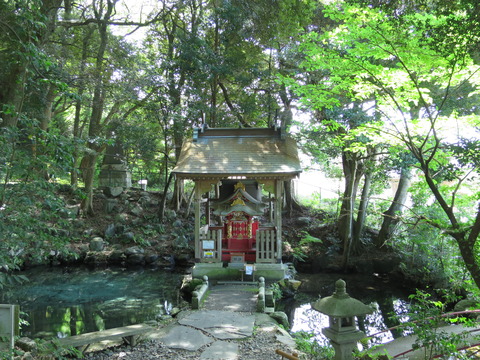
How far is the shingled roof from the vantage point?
9.65 metres

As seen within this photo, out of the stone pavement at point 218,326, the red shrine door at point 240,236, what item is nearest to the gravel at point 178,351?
the stone pavement at point 218,326

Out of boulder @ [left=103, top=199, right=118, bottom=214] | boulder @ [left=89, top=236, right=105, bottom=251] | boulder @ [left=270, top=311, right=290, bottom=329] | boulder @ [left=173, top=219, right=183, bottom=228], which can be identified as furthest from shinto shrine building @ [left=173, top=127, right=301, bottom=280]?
boulder @ [left=103, top=199, right=118, bottom=214]

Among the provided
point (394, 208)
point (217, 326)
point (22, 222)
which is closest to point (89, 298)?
point (217, 326)

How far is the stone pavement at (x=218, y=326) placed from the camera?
5469mm

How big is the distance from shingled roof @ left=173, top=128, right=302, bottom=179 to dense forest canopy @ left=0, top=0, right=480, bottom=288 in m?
1.49

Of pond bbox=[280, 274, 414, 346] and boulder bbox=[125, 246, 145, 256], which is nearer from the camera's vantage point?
pond bbox=[280, 274, 414, 346]

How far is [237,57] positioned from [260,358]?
41.2 feet

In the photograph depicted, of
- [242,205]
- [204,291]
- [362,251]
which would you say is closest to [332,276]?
[362,251]

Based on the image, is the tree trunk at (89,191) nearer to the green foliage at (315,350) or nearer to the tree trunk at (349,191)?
the tree trunk at (349,191)

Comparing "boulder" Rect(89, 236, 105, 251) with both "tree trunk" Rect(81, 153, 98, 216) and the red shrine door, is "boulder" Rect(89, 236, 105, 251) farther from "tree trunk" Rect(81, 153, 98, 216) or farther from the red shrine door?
the red shrine door

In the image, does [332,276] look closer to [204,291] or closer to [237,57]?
[204,291]

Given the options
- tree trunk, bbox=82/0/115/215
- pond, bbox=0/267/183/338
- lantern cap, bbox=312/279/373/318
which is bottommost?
pond, bbox=0/267/183/338

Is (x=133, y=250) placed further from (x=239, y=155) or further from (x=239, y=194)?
(x=239, y=155)

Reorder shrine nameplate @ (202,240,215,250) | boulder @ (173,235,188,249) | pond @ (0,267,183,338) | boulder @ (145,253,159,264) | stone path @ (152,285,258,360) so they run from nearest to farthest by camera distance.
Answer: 1. stone path @ (152,285,258,360)
2. pond @ (0,267,183,338)
3. shrine nameplate @ (202,240,215,250)
4. boulder @ (145,253,159,264)
5. boulder @ (173,235,188,249)
